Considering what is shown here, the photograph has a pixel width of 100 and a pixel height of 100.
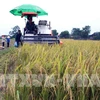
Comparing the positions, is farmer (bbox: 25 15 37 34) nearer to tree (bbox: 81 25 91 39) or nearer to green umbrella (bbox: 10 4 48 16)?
green umbrella (bbox: 10 4 48 16)

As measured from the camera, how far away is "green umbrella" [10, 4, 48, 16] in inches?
448

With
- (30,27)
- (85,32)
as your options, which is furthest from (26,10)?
(85,32)

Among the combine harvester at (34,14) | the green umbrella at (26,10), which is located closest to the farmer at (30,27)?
the combine harvester at (34,14)

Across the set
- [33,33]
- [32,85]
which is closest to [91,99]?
[32,85]

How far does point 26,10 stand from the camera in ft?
37.3

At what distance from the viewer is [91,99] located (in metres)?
2.60

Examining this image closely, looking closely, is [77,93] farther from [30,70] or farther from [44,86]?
[30,70]

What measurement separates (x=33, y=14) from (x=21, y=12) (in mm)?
567

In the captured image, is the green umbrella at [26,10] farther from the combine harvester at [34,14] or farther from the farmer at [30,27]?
the farmer at [30,27]

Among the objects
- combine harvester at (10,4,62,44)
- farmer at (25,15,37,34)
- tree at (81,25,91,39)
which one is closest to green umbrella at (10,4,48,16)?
combine harvester at (10,4,62,44)

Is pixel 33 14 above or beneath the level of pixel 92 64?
above

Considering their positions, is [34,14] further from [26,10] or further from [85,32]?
[85,32]

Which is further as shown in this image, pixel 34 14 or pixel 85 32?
pixel 85 32

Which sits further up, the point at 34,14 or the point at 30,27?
the point at 34,14
